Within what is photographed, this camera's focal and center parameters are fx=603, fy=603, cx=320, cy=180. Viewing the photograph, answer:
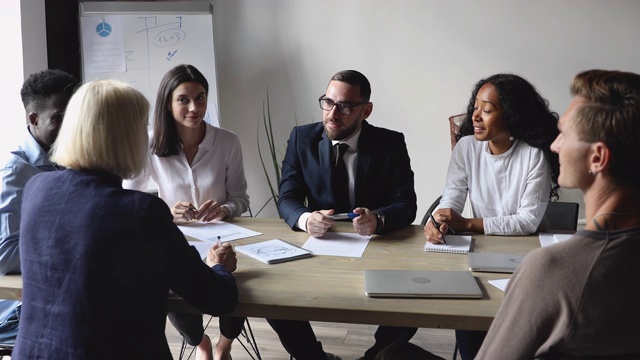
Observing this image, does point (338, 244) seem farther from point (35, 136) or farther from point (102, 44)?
point (102, 44)

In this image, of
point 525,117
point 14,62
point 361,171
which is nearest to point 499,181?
point 525,117

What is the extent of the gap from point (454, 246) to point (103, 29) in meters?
2.83

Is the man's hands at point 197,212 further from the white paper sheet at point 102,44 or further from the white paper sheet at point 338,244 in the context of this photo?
the white paper sheet at point 102,44

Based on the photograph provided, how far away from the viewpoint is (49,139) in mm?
1965

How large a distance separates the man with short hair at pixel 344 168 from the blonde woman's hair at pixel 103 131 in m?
1.01

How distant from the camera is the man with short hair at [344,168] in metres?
2.38

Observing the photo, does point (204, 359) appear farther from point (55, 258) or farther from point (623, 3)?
point (623, 3)

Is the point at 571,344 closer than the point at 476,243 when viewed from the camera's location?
Yes

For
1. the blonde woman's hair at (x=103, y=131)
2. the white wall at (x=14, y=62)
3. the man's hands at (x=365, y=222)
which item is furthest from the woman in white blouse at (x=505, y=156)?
the white wall at (x=14, y=62)

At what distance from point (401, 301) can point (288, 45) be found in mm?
2919

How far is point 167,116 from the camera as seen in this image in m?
2.60

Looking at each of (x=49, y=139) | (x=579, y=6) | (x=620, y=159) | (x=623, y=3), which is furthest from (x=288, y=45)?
(x=620, y=159)

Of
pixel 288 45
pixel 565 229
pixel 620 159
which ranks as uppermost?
pixel 288 45

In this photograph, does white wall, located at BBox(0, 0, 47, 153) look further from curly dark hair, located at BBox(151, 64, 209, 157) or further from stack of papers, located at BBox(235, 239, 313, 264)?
stack of papers, located at BBox(235, 239, 313, 264)
